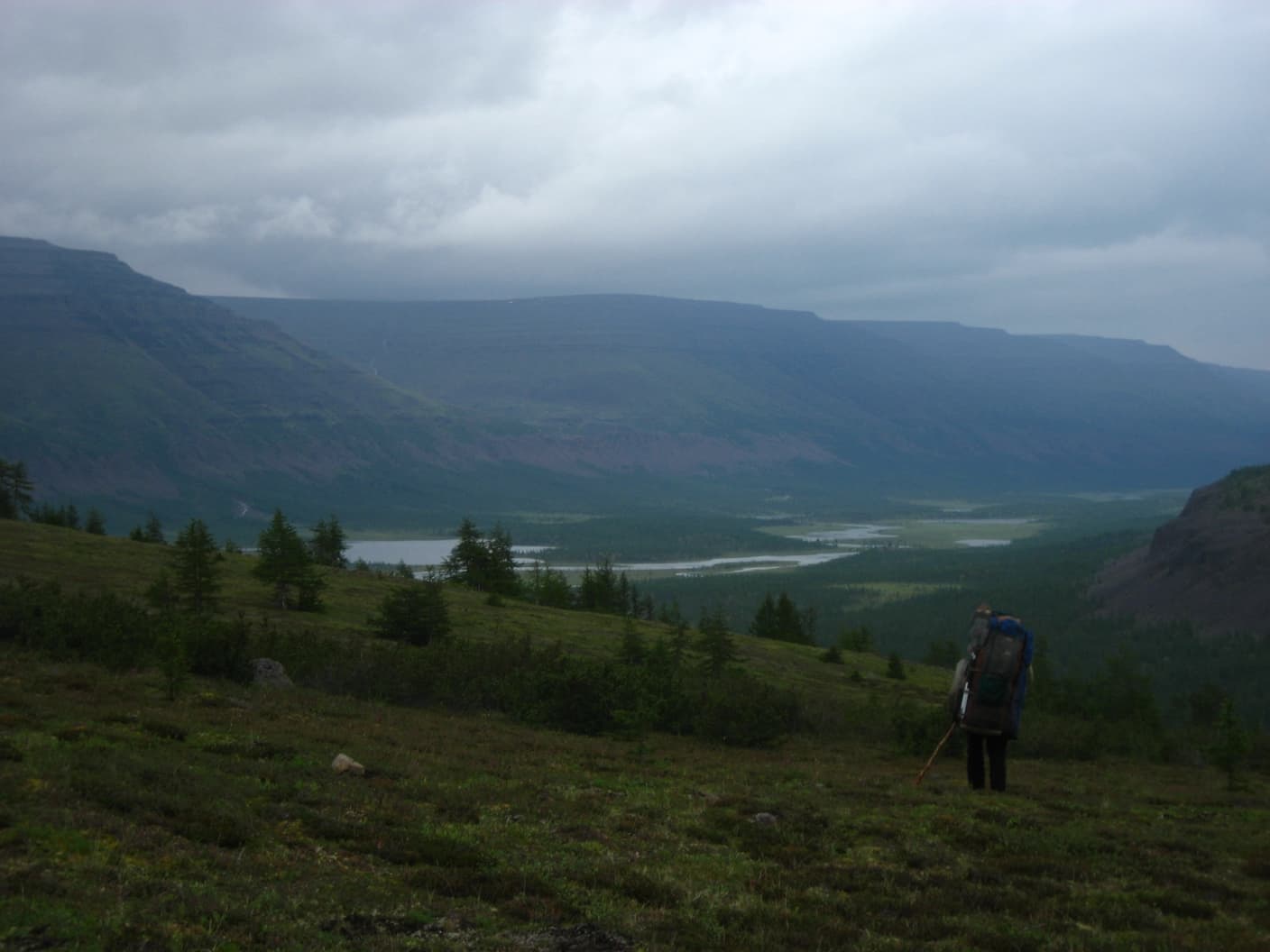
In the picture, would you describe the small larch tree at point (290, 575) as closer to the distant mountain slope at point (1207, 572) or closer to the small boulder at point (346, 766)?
the small boulder at point (346, 766)

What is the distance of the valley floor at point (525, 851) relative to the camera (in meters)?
9.54

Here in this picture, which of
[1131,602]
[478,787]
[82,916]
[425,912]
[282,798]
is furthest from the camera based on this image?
[1131,602]

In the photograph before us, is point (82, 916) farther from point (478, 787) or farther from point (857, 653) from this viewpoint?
point (857, 653)

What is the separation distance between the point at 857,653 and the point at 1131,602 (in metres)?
73.8

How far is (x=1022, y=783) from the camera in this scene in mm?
23469

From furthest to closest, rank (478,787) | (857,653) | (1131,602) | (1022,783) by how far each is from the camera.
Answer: (1131,602) → (857,653) → (1022,783) → (478,787)

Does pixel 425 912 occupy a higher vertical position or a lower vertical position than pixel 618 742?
higher

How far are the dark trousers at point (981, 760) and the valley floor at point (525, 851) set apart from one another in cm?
40

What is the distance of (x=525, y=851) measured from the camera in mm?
12867

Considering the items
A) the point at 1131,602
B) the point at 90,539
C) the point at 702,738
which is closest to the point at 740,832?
the point at 702,738

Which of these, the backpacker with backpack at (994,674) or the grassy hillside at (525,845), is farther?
the backpacker with backpack at (994,674)

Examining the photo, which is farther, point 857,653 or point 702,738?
point 857,653

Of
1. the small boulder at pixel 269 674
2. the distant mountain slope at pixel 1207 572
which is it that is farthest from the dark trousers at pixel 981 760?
the distant mountain slope at pixel 1207 572

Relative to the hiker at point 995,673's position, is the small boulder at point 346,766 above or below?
below
